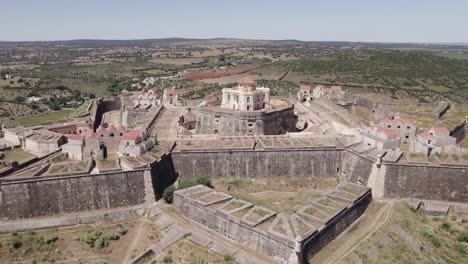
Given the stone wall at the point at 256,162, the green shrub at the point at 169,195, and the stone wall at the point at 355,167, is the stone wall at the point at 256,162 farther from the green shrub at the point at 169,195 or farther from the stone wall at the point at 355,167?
the green shrub at the point at 169,195

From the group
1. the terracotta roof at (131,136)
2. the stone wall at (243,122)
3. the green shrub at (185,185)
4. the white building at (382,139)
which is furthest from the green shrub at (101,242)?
the white building at (382,139)

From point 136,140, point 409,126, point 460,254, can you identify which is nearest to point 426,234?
point 460,254

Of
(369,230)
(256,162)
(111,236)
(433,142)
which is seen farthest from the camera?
(256,162)

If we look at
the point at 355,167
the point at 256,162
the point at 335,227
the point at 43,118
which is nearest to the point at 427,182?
the point at 355,167

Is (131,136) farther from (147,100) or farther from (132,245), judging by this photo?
(147,100)

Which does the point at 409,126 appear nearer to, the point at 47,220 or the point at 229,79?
the point at 47,220

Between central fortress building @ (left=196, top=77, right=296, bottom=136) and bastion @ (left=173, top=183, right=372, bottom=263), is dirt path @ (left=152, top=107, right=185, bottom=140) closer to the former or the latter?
central fortress building @ (left=196, top=77, right=296, bottom=136)
